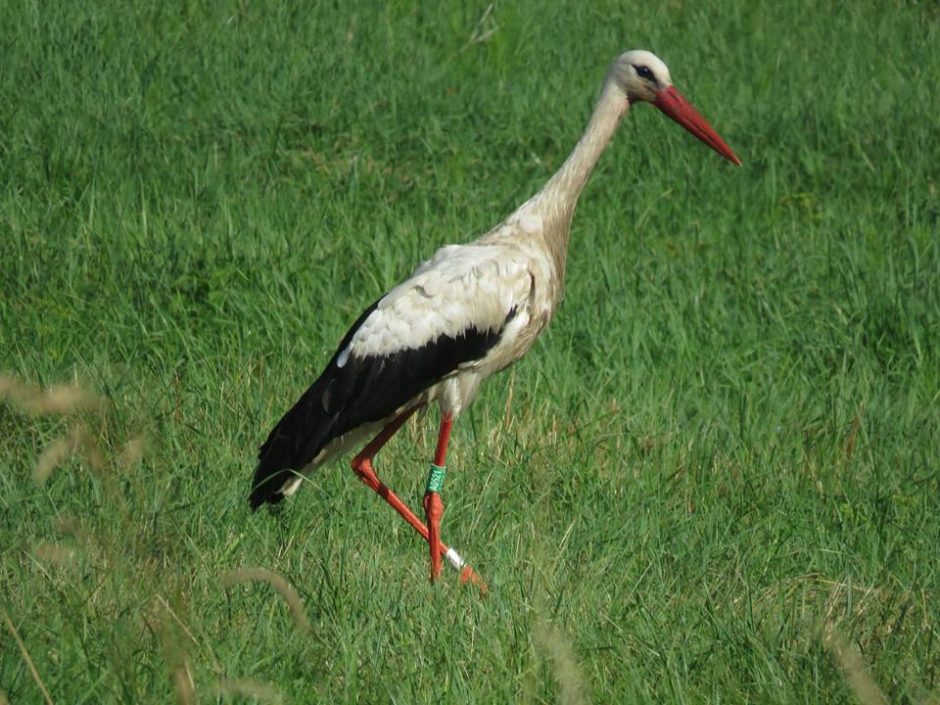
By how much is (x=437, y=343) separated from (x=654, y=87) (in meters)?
1.12

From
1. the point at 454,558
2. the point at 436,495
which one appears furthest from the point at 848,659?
the point at 436,495

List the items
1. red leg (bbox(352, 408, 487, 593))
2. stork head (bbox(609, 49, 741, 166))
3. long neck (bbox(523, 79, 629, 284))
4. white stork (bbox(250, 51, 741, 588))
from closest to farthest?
1. red leg (bbox(352, 408, 487, 593))
2. white stork (bbox(250, 51, 741, 588))
3. long neck (bbox(523, 79, 629, 284))
4. stork head (bbox(609, 49, 741, 166))

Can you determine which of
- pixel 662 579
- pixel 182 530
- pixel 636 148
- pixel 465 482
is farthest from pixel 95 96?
pixel 662 579

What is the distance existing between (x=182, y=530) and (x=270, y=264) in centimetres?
231

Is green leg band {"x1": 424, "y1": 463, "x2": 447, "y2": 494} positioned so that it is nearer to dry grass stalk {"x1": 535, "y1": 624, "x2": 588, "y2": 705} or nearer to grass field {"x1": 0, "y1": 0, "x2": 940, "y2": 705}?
grass field {"x1": 0, "y1": 0, "x2": 940, "y2": 705}

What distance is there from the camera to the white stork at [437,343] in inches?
182

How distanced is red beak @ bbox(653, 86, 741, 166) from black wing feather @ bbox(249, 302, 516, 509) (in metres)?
0.93

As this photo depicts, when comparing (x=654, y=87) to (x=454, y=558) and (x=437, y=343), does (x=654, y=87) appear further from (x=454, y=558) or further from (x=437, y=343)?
(x=454, y=558)

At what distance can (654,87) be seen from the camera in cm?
506

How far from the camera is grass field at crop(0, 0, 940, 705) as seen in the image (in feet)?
11.3

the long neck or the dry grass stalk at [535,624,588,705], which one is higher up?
the dry grass stalk at [535,624,588,705]

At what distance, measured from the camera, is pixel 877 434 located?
526cm

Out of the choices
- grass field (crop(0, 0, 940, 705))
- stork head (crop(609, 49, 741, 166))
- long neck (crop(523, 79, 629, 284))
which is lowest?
grass field (crop(0, 0, 940, 705))

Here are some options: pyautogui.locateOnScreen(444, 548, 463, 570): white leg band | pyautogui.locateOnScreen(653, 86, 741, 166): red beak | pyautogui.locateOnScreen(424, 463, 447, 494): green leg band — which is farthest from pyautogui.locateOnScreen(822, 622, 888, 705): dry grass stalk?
pyautogui.locateOnScreen(653, 86, 741, 166): red beak
